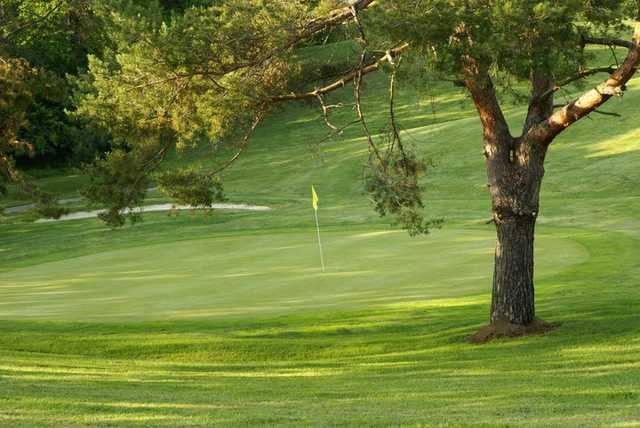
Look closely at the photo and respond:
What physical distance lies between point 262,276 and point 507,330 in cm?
631

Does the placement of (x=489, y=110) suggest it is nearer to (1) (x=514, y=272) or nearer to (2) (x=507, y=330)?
(1) (x=514, y=272)

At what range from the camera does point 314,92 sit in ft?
45.8

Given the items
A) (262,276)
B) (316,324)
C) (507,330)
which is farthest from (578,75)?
(262,276)

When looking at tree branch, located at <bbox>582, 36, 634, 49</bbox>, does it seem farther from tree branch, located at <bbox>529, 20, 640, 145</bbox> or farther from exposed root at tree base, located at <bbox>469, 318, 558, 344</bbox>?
exposed root at tree base, located at <bbox>469, 318, 558, 344</bbox>

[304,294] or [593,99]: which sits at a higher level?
[593,99]

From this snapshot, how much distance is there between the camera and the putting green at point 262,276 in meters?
16.7

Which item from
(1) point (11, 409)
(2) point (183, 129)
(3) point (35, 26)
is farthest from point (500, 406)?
(3) point (35, 26)

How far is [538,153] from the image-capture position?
13703mm

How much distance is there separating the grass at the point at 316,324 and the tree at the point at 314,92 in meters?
1.51

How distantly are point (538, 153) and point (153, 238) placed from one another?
58.2 feet

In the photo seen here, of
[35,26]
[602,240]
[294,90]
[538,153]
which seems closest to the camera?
[538,153]

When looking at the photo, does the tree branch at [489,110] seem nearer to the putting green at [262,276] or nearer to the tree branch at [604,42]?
the tree branch at [604,42]

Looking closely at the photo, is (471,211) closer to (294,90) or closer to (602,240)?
(602,240)

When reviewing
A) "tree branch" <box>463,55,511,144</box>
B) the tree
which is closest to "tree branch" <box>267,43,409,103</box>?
the tree
